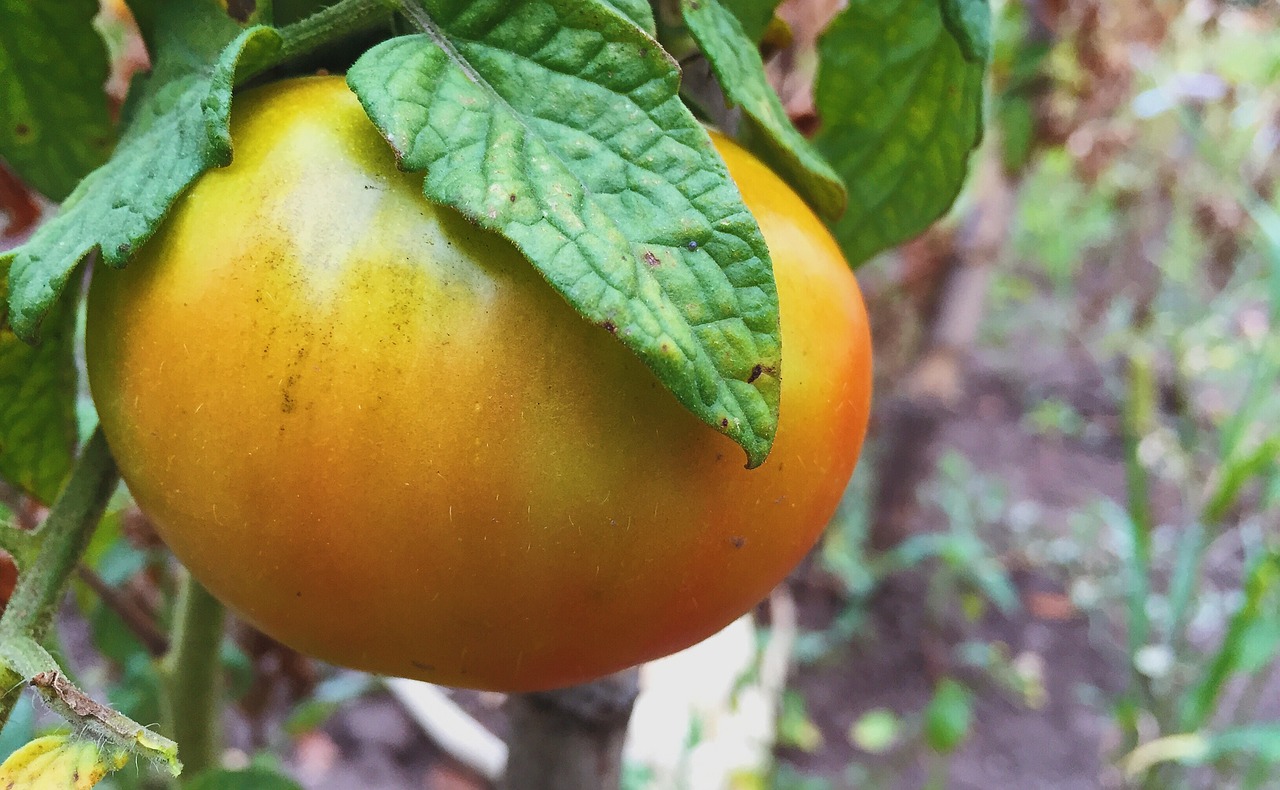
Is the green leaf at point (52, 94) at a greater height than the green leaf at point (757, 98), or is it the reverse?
the green leaf at point (52, 94)

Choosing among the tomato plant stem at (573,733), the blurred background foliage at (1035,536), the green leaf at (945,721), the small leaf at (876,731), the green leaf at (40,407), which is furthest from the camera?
the small leaf at (876,731)

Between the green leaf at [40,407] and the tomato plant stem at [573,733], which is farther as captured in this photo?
the tomato plant stem at [573,733]

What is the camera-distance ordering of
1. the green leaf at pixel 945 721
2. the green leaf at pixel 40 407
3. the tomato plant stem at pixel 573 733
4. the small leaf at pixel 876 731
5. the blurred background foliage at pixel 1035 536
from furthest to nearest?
the small leaf at pixel 876 731 → the green leaf at pixel 945 721 → the blurred background foliage at pixel 1035 536 → the tomato plant stem at pixel 573 733 → the green leaf at pixel 40 407

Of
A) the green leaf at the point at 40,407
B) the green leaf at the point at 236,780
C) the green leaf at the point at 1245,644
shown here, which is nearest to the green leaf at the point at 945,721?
the green leaf at the point at 1245,644

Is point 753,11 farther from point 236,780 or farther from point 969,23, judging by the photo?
point 236,780

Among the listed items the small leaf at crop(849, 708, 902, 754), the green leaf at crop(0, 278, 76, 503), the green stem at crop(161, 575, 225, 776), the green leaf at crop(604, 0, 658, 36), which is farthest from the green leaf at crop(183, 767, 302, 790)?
the small leaf at crop(849, 708, 902, 754)

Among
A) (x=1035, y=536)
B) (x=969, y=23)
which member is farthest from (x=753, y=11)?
(x=1035, y=536)

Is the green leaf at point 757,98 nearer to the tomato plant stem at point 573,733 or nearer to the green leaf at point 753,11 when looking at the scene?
the green leaf at point 753,11

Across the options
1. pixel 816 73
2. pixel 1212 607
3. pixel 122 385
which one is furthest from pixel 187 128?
pixel 1212 607

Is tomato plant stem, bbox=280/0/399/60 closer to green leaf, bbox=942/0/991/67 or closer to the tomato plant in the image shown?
the tomato plant
